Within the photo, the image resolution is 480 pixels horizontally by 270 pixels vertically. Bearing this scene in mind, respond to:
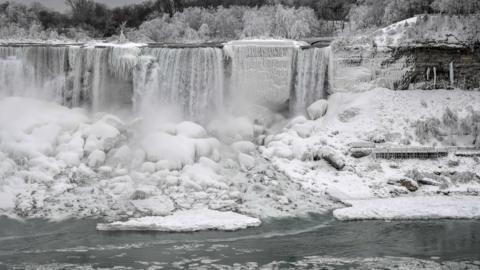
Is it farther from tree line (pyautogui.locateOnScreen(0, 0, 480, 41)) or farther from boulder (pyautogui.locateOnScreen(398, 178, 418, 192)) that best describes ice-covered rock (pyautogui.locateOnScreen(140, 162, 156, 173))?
tree line (pyautogui.locateOnScreen(0, 0, 480, 41))

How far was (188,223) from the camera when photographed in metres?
14.9

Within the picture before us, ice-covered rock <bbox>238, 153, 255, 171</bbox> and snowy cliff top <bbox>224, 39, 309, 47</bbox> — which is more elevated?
snowy cliff top <bbox>224, 39, 309, 47</bbox>

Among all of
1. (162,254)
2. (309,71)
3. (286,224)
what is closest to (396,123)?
(309,71)

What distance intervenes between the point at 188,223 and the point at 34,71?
12258mm

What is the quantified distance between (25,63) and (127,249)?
13.2m

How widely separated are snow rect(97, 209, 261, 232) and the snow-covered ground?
5.6 inches

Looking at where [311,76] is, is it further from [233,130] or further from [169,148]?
→ [169,148]

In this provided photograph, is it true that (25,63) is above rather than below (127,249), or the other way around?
above

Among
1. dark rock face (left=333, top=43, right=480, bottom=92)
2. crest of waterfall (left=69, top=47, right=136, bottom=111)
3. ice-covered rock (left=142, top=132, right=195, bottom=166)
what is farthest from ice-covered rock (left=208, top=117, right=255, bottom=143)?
dark rock face (left=333, top=43, right=480, bottom=92)

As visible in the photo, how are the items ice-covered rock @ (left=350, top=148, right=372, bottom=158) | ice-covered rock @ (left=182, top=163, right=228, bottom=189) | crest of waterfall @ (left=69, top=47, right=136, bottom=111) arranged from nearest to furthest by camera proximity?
ice-covered rock @ (left=182, top=163, right=228, bottom=189) → ice-covered rock @ (left=350, top=148, right=372, bottom=158) → crest of waterfall @ (left=69, top=47, right=136, bottom=111)

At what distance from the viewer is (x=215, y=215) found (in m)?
15.5

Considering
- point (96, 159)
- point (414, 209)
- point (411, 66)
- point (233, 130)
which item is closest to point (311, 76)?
point (411, 66)

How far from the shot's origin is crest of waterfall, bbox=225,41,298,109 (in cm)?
2311

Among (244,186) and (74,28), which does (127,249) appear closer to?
(244,186)
